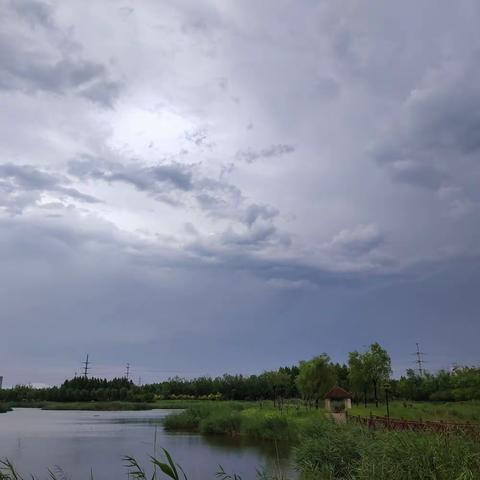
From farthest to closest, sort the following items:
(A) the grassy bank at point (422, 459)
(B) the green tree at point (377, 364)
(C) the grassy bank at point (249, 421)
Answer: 1. (B) the green tree at point (377, 364)
2. (C) the grassy bank at point (249, 421)
3. (A) the grassy bank at point (422, 459)

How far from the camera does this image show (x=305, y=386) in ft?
168

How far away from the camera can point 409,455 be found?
10.6 meters

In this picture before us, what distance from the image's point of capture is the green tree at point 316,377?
166 feet

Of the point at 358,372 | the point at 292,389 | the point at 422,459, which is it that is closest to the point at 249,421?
the point at 358,372

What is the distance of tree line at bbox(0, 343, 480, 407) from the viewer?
152ft

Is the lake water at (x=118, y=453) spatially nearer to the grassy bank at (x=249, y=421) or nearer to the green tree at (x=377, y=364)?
the grassy bank at (x=249, y=421)

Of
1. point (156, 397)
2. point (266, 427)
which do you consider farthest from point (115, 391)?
point (266, 427)

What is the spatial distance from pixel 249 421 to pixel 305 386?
13.6m

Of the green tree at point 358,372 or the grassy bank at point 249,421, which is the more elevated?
the green tree at point 358,372

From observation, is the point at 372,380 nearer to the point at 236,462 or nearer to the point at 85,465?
the point at 236,462

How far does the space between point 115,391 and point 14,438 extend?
68.4 meters

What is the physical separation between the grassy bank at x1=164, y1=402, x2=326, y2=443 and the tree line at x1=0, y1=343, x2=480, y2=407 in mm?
6134

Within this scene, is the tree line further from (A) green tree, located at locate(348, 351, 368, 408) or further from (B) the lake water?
(B) the lake water

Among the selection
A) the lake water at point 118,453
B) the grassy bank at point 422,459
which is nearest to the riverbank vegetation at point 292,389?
the lake water at point 118,453
